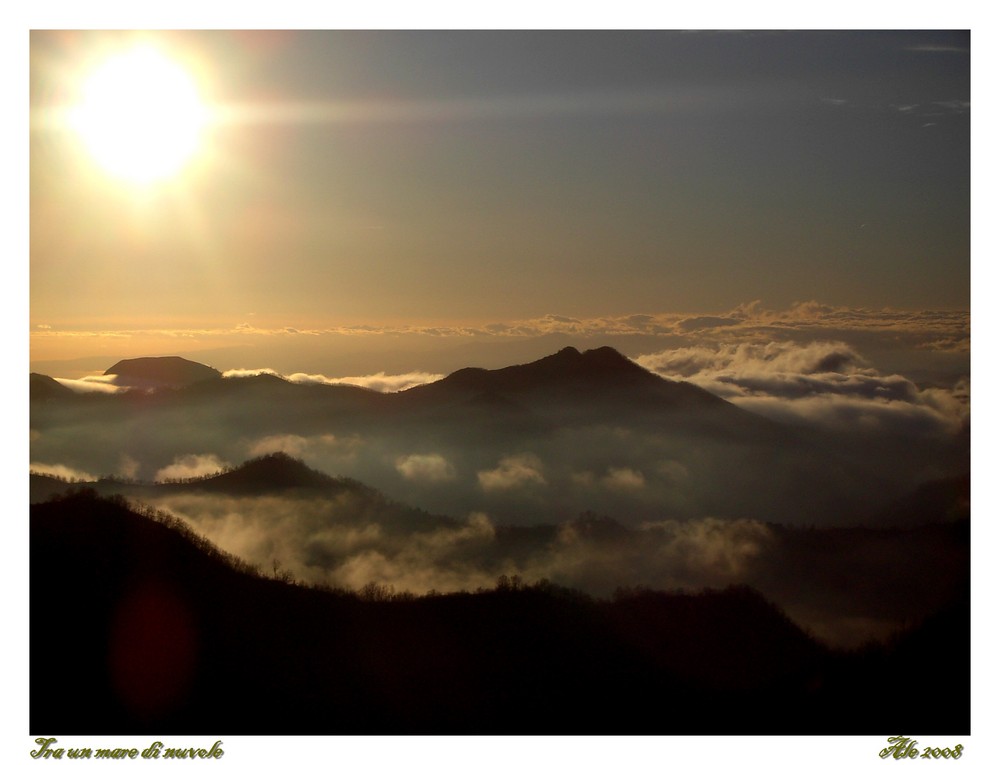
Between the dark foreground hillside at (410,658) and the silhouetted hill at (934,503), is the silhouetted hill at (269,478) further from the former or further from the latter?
the silhouetted hill at (934,503)

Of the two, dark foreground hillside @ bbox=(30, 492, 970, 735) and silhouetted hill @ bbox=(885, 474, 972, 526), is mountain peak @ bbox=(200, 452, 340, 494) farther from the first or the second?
silhouetted hill @ bbox=(885, 474, 972, 526)

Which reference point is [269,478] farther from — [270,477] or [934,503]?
[934,503]

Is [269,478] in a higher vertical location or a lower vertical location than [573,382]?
lower

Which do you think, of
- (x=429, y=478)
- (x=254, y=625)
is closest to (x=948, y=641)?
(x=429, y=478)

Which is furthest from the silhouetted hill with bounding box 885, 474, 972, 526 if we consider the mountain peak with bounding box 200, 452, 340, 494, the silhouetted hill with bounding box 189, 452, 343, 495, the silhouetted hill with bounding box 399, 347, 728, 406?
the mountain peak with bounding box 200, 452, 340, 494

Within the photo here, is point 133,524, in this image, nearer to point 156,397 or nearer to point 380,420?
point 156,397

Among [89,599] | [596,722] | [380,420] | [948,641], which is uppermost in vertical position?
[380,420]

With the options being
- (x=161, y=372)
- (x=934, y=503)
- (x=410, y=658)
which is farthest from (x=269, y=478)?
(x=934, y=503)
